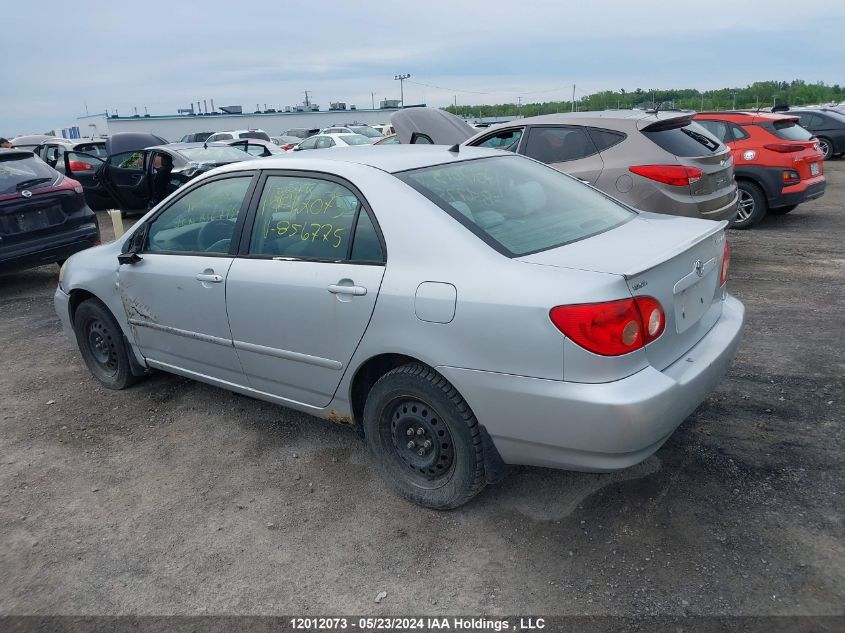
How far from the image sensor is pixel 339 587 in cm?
280

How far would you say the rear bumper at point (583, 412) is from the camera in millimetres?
2584

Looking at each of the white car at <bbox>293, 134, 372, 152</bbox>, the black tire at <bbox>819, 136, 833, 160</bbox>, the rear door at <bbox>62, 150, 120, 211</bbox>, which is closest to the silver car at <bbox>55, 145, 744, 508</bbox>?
the rear door at <bbox>62, 150, 120, 211</bbox>

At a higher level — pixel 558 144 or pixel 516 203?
pixel 516 203

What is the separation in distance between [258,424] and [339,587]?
1.71 meters

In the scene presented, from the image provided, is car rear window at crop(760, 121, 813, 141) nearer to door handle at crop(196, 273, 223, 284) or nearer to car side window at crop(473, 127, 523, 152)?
car side window at crop(473, 127, 523, 152)

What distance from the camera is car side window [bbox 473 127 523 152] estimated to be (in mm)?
7746

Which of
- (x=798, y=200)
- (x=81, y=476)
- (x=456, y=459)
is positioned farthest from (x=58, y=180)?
(x=798, y=200)

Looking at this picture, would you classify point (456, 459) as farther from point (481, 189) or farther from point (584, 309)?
point (481, 189)

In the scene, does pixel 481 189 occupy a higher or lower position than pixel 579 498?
higher

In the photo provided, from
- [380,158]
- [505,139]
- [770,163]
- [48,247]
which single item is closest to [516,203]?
[380,158]

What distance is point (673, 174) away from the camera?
651cm

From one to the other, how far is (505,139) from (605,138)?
1.35 m

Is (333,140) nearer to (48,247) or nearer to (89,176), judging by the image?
(89,176)

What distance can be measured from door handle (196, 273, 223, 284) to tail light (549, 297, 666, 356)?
2.03 m
